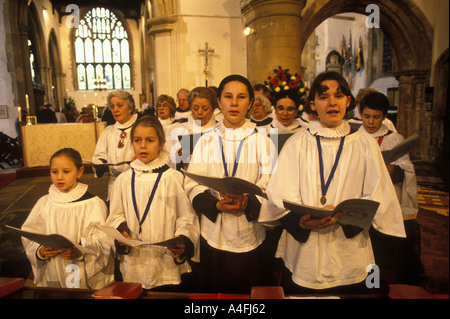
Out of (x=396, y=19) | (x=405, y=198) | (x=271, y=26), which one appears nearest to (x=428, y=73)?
(x=396, y=19)

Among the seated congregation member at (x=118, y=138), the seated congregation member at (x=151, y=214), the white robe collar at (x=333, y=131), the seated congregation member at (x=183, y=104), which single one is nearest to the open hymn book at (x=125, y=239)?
the seated congregation member at (x=151, y=214)

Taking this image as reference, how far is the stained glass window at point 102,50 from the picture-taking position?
85.1 feet

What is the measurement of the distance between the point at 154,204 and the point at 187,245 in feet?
1.10

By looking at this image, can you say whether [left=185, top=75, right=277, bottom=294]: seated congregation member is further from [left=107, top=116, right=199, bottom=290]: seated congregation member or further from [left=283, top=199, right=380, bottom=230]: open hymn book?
[left=283, top=199, right=380, bottom=230]: open hymn book

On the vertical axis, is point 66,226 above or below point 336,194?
below

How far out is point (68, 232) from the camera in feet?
6.70

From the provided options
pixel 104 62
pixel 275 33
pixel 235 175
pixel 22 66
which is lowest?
pixel 235 175

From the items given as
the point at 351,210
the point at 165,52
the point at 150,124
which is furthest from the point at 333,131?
the point at 165,52

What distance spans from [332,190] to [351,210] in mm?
240

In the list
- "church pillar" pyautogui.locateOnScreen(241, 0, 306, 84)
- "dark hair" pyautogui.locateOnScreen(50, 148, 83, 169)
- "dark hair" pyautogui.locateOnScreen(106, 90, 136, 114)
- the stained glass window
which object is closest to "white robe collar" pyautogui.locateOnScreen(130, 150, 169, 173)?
"dark hair" pyautogui.locateOnScreen(50, 148, 83, 169)

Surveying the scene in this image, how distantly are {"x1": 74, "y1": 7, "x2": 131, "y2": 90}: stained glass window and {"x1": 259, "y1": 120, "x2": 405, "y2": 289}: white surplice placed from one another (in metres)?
27.2

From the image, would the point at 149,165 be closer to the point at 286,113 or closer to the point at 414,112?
the point at 286,113

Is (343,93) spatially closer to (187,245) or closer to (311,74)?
(187,245)

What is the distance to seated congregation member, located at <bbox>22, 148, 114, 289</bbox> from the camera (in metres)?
2.03
